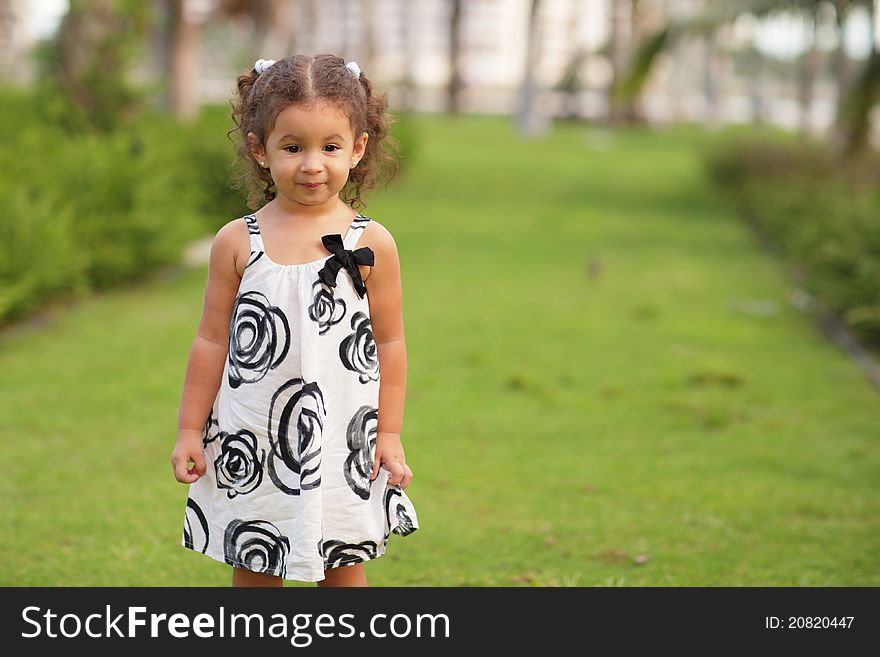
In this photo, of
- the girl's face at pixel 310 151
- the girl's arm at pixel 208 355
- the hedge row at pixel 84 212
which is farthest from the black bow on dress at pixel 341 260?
the hedge row at pixel 84 212

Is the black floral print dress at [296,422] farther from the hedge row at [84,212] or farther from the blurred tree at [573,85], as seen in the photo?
the blurred tree at [573,85]

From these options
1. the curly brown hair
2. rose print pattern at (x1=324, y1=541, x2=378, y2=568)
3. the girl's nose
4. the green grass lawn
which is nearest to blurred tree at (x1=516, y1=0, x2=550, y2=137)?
the green grass lawn

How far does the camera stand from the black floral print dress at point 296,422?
286cm

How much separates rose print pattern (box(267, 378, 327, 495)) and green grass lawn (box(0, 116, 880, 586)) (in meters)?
1.44

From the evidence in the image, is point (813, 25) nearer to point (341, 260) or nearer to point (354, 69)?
point (354, 69)

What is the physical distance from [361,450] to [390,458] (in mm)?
80

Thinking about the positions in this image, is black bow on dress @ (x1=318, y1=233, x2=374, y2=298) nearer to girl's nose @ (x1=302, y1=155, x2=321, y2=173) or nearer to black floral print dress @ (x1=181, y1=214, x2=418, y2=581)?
black floral print dress @ (x1=181, y1=214, x2=418, y2=581)

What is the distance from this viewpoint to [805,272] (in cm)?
1123

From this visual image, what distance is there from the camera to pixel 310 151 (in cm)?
286

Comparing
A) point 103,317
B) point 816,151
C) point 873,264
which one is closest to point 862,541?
point 873,264

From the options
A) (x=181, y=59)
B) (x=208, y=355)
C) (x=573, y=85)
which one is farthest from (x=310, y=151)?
(x=573, y=85)

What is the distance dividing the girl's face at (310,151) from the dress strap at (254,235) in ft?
0.33

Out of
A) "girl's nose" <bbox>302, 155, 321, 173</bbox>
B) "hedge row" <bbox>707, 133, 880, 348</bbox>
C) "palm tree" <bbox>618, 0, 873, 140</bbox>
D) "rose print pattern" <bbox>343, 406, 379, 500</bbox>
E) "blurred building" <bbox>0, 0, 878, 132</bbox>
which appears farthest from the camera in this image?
"blurred building" <bbox>0, 0, 878, 132</bbox>

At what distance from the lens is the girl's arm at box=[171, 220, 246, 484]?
2.94m
